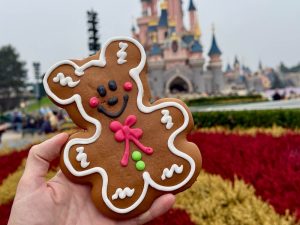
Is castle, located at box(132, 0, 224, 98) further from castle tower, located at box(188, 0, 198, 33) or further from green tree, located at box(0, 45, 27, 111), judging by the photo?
green tree, located at box(0, 45, 27, 111)

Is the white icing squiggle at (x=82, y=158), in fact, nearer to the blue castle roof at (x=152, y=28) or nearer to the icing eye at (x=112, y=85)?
the icing eye at (x=112, y=85)

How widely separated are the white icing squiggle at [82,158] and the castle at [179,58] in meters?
44.5

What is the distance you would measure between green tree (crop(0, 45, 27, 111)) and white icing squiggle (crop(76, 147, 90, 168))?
5829 centimetres

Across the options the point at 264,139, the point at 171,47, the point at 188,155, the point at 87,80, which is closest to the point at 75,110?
the point at 87,80

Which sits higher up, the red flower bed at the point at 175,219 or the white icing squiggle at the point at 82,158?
the white icing squiggle at the point at 82,158

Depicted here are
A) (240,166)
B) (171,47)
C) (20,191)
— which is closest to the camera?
(20,191)

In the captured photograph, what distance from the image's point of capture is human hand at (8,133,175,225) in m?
1.96

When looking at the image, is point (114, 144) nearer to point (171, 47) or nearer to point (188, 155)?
point (188, 155)

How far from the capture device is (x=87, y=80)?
2.18m

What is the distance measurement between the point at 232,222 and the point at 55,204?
4.02ft

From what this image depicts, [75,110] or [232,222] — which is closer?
[75,110]

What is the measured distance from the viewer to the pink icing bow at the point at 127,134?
6.99 ft

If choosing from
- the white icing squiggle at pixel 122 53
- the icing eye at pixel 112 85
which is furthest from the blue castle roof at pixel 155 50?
the icing eye at pixel 112 85

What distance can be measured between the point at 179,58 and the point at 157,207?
4755cm
